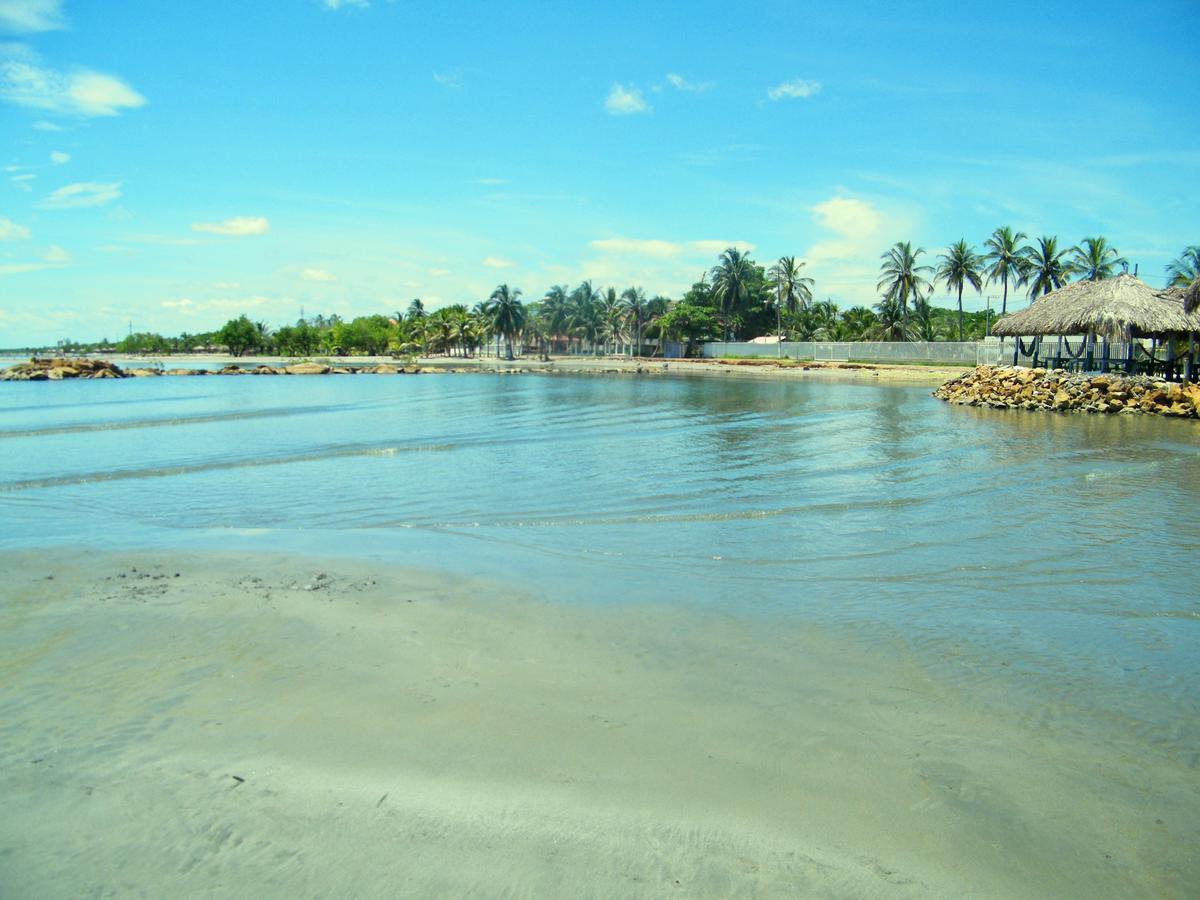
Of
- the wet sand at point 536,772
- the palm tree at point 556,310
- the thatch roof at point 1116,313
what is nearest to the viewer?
the wet sand at point 536,772

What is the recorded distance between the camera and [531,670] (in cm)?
536

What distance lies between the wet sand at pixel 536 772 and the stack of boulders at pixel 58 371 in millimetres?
73271

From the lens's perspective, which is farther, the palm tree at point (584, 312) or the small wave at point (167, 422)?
the palm tree at point (584, 312)

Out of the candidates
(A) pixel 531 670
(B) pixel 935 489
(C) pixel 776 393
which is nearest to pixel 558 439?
(B) pixel 935 489

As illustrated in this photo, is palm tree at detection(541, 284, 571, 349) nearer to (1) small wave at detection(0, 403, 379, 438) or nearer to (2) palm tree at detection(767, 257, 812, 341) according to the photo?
(2) palm tree at detection(767, 257, 812, 341)

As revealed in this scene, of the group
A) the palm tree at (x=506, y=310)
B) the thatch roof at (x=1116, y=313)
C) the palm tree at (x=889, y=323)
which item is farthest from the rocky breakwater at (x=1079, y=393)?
the palm tree at (x=506, y=310)

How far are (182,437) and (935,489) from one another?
19880 millimetres

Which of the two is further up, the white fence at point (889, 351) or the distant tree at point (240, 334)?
the distant tree at point (240, 334)

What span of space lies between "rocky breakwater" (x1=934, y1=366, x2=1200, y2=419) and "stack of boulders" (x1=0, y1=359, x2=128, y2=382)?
69774 mm

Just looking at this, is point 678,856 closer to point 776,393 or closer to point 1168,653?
point 1168,653

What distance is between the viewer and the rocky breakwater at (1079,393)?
87.7 ft

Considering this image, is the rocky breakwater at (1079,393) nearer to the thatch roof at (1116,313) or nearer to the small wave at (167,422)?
the thatch roof at (1116,313)

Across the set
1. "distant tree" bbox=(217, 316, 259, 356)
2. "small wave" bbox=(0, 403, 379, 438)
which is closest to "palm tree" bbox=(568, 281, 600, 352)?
"distant tree" bbox=(217, 316, 259, 356)

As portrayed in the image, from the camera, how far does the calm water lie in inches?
239
